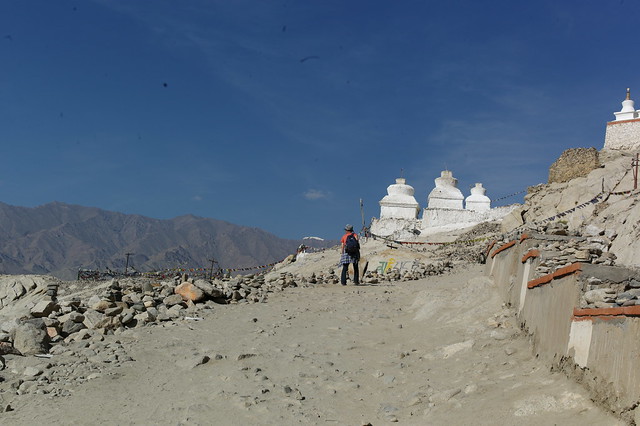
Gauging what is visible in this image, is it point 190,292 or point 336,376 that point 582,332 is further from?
point 190,292

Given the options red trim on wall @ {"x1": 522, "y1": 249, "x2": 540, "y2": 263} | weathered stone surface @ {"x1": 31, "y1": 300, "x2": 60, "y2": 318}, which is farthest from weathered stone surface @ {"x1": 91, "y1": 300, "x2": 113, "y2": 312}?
red trim on wall @ {"x1": 522, "y1": 249, "x2": 540, "y2": 263}

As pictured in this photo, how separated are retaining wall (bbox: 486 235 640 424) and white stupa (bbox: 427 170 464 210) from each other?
117 ft

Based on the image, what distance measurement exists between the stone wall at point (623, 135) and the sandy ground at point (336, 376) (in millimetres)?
27432

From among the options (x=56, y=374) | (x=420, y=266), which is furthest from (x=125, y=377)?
(x=420, y=266)

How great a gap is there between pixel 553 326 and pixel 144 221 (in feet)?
635

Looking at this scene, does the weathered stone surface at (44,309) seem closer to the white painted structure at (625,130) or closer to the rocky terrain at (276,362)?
the rocky terrain at (276,362)

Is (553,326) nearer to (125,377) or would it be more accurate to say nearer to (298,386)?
(298,386)

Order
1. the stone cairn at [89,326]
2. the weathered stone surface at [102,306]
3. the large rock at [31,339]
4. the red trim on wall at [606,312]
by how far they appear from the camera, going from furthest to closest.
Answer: the weathered stone surface at [102,306] → the large rock at [31,339] → the stone cairn at [89,326] → the red trim on wall at [606,312]

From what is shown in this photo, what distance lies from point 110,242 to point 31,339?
162 metres

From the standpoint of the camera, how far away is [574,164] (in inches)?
1052

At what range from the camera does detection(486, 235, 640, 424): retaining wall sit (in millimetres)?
4008

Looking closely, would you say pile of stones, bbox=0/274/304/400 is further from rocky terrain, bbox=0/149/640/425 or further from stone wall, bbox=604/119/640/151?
stone wall, bbox=604/119/640/151

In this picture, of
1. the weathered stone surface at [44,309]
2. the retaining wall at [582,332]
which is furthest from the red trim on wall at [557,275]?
→ the weathered stone surface at [44,309]

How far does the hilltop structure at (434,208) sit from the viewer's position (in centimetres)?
4106
